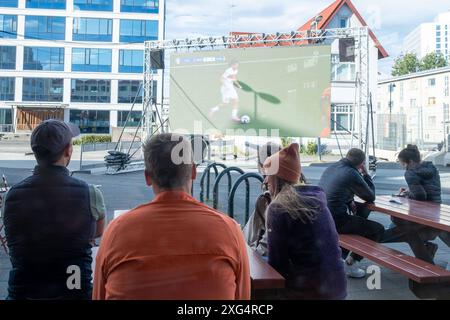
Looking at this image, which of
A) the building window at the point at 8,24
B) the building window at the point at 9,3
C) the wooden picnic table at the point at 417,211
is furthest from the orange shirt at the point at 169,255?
the building window at the point at 9,3

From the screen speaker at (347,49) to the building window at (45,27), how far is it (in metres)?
30.3

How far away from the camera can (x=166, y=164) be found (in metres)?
1.97

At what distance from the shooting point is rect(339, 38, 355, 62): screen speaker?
596 inches

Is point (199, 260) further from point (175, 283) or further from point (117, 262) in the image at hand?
point (117, 262)

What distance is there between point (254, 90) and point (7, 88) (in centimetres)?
3576

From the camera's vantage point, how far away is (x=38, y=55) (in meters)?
41.8

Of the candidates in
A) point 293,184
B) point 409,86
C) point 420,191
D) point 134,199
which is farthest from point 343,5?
point 293,184

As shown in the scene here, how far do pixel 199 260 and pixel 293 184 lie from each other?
1.28 m

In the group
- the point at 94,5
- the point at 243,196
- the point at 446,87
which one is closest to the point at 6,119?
the point at 94,5

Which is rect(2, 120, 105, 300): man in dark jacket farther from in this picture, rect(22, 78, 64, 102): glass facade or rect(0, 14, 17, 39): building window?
rect(22, 78, 64, 102): glass facade

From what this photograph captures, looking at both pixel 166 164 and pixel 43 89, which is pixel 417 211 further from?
pixel 43 89

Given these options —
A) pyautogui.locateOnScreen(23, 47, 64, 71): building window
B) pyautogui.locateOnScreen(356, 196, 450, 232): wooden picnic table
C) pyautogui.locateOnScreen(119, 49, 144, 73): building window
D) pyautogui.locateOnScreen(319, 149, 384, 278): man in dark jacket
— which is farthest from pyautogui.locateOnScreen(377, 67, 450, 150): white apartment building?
pyautogui.locateOnScreen(23, 47, 64, 71): building window

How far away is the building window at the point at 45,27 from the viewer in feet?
130

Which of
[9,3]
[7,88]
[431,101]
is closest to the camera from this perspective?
[431,101]
